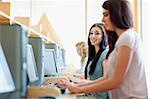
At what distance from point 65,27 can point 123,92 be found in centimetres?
518

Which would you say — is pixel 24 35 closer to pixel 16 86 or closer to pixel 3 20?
pixel 3 20

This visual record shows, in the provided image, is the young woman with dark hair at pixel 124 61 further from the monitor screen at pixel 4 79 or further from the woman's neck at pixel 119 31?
the monitor screen at pixel 4 79

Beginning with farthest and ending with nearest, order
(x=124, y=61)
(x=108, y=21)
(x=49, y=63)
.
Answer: (x=49, y=63)
(x=108, y=21)
(x=124, y=61)

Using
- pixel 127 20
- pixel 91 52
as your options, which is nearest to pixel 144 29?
pixel 91 52

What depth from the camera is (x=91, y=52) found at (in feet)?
9.90

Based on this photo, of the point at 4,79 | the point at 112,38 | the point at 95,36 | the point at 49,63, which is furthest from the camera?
the point at 49,63

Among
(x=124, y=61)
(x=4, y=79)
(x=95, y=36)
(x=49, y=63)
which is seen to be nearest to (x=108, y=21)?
(x=124, y=61)

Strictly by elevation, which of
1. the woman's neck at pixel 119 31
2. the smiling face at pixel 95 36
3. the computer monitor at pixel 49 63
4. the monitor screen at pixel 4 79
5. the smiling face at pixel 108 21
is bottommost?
the computer monitor at pixel 49 63

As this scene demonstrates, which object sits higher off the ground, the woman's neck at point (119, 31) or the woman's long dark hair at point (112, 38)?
the woman's neck at point (119, 31)

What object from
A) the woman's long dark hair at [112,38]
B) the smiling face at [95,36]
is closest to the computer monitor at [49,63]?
the smiling face at [95,36]

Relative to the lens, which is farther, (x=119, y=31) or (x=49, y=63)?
(x=49, y=63)

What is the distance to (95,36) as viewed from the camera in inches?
111

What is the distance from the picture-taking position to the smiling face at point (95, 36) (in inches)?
111

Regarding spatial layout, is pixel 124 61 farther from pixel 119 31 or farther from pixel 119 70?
pixel 119 31
